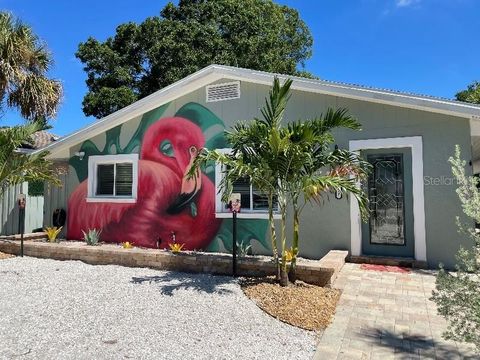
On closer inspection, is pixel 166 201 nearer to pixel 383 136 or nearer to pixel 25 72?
pixel 383 136

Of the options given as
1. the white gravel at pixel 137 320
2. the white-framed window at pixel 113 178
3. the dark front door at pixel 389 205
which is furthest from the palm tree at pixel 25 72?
the dark front door at pixel 389 205

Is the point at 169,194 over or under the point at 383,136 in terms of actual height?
under

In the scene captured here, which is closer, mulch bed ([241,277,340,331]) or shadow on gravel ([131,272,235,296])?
mulch bed ([241,277,340,331])

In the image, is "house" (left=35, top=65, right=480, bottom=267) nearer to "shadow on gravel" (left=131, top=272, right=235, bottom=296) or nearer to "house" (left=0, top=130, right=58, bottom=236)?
"house" (left=0, top=130, right=58, bottom=236)

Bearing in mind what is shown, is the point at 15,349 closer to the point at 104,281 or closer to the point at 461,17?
the point at 104,281

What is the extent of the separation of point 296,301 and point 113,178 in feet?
26.1

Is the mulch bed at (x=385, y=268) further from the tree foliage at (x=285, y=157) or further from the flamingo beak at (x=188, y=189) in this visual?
the flamingo beak at (x=188, y=189)

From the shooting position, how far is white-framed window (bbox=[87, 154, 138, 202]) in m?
11.1

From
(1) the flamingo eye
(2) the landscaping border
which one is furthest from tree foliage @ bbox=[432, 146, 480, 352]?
(1) the flamingo eye

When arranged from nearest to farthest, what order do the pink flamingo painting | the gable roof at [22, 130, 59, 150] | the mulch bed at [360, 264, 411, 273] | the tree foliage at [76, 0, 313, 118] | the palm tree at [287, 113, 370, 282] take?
the palm tree at [287, 113, 370, 282], the mulch bed at [360, 264, 411, 273], the pink flamingo painting, the gable roof at [22, 130, 59, 150], the tree foliage at [76, 0, 313, 118]

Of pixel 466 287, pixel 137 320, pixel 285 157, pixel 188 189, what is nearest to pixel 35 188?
pixel 188 189

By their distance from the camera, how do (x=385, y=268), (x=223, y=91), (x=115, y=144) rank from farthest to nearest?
(x=115, y=144)
(x=223, y=91)
(x=385, y=268)

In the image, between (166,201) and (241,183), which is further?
(166,201)

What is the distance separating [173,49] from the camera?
23.8 metres
